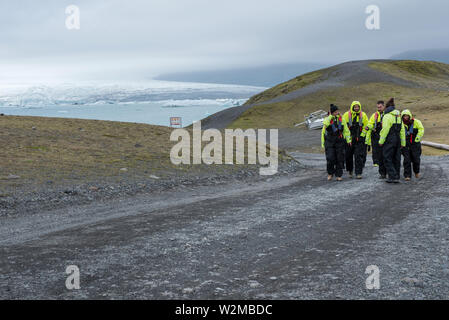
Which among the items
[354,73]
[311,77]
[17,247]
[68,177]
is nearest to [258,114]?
[354,73]

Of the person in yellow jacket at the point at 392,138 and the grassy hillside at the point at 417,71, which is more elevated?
the grassy hillside at the point at 417,71

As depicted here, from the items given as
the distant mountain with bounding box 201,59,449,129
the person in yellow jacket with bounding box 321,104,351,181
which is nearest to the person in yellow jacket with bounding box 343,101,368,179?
the person in yellow jacket with bounding box 321,104,351,181

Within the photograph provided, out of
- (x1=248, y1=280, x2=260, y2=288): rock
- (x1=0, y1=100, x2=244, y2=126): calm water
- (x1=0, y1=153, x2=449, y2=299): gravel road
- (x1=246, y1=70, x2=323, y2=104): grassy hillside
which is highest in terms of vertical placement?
(x1=246, y1=70, x2=323, y2=104): grassy hillside

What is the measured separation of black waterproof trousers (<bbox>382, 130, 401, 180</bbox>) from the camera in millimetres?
14328

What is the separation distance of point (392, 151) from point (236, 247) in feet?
29.0

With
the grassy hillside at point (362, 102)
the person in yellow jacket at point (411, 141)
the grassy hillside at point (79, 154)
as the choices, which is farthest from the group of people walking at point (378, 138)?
the grassy hillside at point (362, 102)

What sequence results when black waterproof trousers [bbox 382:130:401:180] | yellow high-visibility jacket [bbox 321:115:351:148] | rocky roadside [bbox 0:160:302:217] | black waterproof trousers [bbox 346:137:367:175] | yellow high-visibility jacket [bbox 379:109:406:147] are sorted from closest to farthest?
rocky roadside [bbox 0:160:302:217]
black waterproof trousers [bbox 382:130:401:180]
yellow high-visibility jacket [bbox 379:109:406:147]
yellow high-visibility jacket [bbox 321:115:351:148]
black waterproof trousers [bbox 346:137:367:175]

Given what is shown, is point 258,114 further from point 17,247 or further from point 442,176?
point 17,247

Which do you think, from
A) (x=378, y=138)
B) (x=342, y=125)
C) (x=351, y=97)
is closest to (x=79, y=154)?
(x=342, y=125)

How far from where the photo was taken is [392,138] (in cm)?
1450

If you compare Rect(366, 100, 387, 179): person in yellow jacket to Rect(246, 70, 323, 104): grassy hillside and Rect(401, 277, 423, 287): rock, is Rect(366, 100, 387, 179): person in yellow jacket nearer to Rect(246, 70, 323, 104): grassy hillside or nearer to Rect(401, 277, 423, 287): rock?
Rect(401, 277, 423, 287): rock

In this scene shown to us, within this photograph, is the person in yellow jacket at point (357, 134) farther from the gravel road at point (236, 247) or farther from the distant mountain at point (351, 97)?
the distant mountain at point (351, 97)

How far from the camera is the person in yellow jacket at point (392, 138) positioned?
47.2 ft
